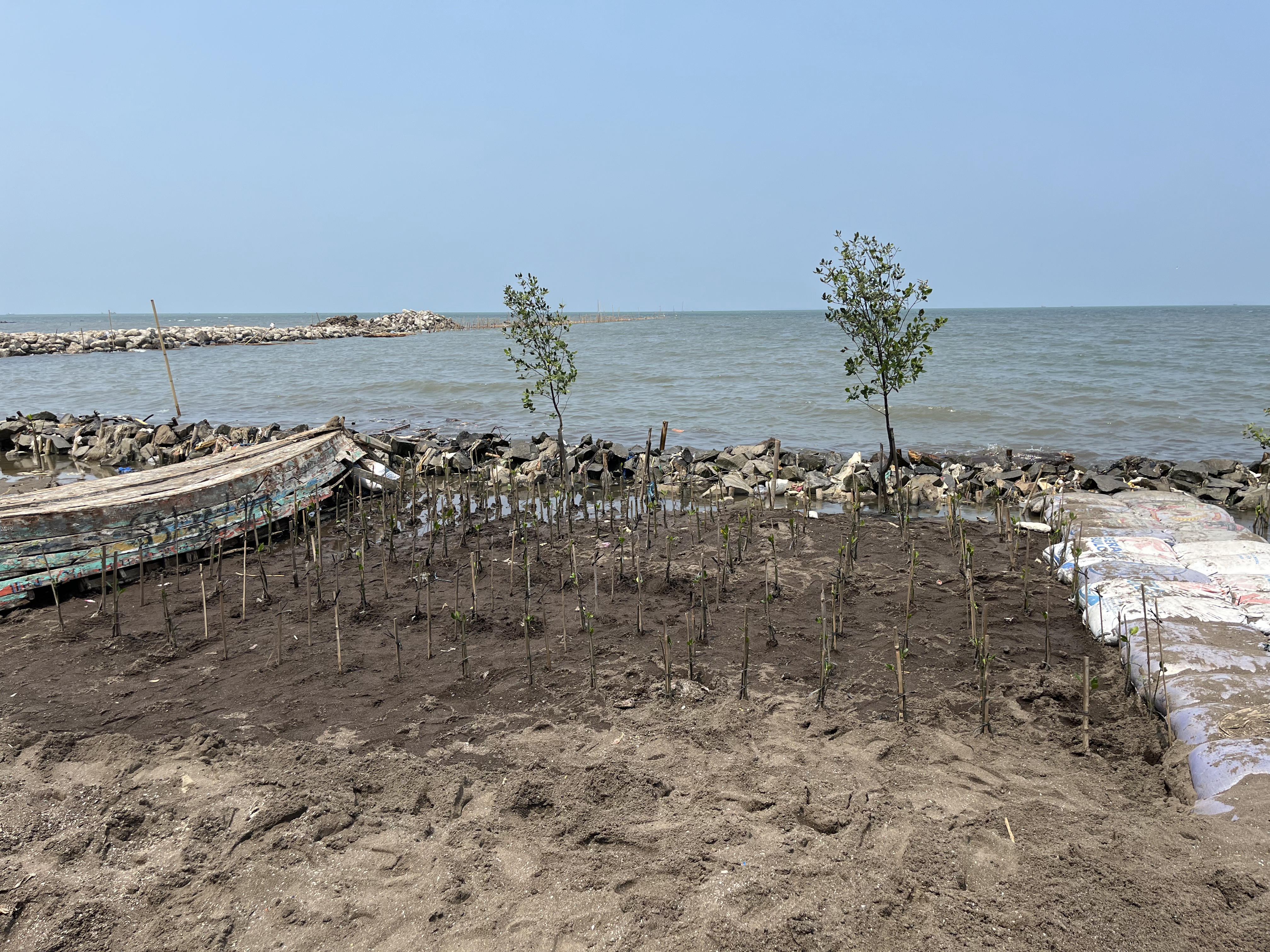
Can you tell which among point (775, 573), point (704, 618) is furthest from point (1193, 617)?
point (704, 618)

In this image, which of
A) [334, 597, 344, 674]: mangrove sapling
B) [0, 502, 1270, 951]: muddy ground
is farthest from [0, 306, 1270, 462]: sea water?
[0, 502, 1270, 951]: muddy ground

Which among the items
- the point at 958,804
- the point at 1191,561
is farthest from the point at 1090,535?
the point at 958,804

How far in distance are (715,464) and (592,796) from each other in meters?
9.78

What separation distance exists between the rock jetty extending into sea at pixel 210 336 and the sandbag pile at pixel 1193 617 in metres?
33.3

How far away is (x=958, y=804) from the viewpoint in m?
3.81

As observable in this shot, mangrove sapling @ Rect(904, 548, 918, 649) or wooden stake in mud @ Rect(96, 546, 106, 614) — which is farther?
wooden stake in mud @ Rect(96, 546, 106, 614)

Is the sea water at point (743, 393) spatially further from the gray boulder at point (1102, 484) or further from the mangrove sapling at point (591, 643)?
the mangrove sapling at point (591, 643)

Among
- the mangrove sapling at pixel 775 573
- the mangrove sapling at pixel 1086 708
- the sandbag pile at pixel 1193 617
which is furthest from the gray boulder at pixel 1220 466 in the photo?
the mangrove sapling at pixel 1086 708

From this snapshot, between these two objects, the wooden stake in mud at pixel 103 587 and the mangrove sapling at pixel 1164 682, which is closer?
the mangrove sapling at pixel 1164 682

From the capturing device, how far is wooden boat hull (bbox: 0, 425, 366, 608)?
6.77 meters

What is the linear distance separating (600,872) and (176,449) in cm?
1488

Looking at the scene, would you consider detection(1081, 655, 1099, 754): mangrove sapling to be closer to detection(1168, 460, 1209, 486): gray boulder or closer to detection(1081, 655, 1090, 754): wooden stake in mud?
detection(1081, 655, 1090, 754): wooden stake in mud

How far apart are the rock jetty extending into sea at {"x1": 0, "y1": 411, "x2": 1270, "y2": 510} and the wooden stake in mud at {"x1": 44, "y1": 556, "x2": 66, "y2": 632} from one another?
443 centimetres

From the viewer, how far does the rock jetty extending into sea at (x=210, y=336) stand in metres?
46.8
